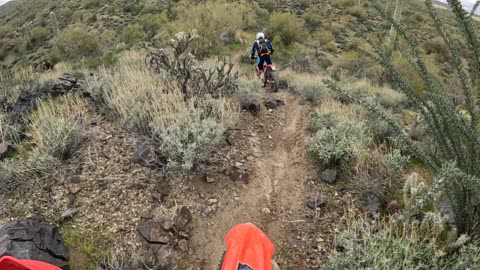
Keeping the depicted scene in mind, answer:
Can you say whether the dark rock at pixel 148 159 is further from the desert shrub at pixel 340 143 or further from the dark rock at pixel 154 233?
the desert shrub at pixel 340 143

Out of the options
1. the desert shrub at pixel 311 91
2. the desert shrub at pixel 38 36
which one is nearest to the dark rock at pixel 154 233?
the desert shrub at pixel 311 91

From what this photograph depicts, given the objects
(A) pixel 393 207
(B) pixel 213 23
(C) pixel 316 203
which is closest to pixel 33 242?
(C) pixel 316 203

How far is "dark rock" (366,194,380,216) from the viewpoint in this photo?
3828mm

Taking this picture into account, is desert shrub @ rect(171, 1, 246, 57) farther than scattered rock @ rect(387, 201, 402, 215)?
Yes

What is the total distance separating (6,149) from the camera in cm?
480

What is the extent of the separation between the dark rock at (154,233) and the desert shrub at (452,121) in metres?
2.13

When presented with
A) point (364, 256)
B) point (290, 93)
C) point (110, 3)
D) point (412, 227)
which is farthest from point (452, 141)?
point (110, 3)

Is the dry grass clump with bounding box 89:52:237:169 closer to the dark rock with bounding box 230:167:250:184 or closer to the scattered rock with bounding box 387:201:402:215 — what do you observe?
the dark rock with bounding box 230:167:250:184

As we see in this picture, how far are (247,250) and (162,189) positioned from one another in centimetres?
180

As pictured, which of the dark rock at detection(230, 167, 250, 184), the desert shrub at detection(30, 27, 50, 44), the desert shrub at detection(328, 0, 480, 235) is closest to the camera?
the desert shrub at detection(328, 0, 480, 235)

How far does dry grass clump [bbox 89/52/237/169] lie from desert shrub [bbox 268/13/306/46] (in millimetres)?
15074

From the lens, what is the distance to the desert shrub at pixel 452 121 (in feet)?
7.53

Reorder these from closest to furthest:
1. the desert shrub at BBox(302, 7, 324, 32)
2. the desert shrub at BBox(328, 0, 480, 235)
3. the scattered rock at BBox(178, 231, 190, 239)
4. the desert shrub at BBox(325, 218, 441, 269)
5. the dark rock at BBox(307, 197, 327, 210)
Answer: the desert shrub at BBox(328, 0, 480, 235) → the desert shrub at BBox(325, 218, 441, 269) → the scattered rock at BBox(178, 231, 190, 239) → the dark rock at BBox(307, 197, 327, 210) → the desert shrub at BBox(302, 7, 324, 32)

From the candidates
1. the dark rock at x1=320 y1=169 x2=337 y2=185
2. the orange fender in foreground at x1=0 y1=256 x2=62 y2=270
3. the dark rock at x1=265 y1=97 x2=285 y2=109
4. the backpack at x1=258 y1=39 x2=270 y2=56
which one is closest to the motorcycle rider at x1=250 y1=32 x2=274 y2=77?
the backpack at x1=258 y1=39 x2=270 y2=56
